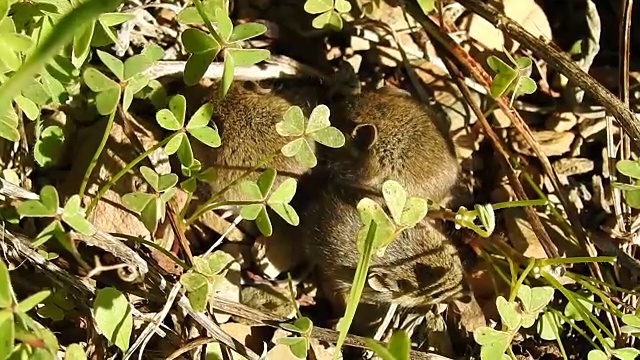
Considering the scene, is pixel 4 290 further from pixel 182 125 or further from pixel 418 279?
pixel 418 279

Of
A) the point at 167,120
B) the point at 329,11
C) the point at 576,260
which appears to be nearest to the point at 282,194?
the point at 167,120

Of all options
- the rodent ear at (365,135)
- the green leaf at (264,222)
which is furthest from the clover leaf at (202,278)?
the rodent ear at (365,135)

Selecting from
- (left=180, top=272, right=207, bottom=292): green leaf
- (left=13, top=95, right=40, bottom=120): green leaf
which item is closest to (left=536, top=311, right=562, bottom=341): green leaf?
(left=180, top=272, right=207, bottom=292): green leaf

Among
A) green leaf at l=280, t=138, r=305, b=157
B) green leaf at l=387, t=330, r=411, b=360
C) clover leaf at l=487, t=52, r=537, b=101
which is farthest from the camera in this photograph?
clover leaf at l=487, t=52, r=537, b=101

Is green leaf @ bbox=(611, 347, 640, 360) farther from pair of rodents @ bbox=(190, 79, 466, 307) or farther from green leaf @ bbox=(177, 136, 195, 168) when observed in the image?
green leaf @ bbox=(177, 136, 195, 168)

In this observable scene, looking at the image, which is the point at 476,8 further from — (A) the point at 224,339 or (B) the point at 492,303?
(A) the point at 224,339

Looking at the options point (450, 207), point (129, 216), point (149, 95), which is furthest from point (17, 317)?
point (450, 207)

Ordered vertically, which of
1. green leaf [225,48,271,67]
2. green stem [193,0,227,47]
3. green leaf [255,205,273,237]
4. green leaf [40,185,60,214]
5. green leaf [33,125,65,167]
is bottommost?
green leaf [255,205,273,237]
